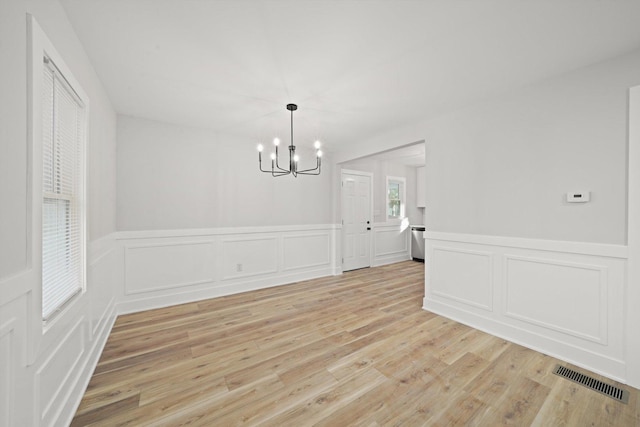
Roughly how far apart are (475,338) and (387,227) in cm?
389

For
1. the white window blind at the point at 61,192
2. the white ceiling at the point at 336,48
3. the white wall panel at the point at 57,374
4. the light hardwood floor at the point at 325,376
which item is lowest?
the light hardwood floor at the point at 325,376

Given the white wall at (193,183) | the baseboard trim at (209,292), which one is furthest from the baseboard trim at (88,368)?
the white wall at (193,183)

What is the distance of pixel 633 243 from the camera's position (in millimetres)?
1987

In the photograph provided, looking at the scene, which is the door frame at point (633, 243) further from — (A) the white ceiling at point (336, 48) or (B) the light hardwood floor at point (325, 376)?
(A) the white ceiling at point (336, 48)

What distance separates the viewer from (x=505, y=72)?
7.68 ft

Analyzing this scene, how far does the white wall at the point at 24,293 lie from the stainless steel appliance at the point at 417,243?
639 cm

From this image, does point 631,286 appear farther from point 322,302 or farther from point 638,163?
point 322,302

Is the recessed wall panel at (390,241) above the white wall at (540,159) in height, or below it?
below

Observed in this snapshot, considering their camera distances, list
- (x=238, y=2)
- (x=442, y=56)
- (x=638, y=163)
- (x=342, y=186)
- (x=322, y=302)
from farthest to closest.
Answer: (x=342, y=186) < (x=322, y=302) < (x=442, y=56) < (x=638, y=163) < (x=238, y=2)

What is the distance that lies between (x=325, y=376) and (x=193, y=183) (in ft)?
10.4

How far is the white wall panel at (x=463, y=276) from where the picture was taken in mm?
2893

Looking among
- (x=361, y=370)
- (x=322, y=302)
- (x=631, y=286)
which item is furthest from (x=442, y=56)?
(x=322, y=302)

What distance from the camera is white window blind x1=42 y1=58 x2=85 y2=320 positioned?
1.44 metres

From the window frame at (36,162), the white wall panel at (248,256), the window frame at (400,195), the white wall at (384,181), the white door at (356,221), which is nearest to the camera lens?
the window frame at (36,162)
